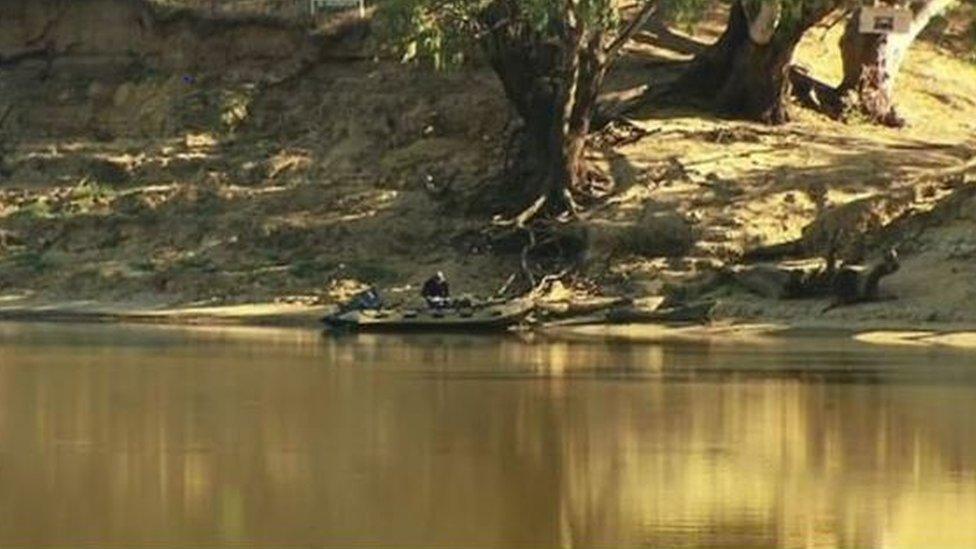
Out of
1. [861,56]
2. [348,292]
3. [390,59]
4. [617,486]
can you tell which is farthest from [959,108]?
[617,486]

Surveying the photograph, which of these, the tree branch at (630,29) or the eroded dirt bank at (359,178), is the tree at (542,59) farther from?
the eroded dirt bank at (359,178)

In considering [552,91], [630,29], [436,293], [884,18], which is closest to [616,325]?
[436,293]

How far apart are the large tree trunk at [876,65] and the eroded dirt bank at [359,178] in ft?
2.54

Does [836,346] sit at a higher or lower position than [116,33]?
lower

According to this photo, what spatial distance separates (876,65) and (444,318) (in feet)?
45.1

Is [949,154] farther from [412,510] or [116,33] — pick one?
[412,510]

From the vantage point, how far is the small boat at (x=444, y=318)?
37.6 metres

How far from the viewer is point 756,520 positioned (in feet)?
55.9

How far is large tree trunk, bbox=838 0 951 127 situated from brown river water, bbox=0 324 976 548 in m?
14.8

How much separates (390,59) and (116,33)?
22.5 ft

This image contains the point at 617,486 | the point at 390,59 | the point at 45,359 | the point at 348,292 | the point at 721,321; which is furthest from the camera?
the point at 390,59

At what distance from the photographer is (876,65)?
1866 inches

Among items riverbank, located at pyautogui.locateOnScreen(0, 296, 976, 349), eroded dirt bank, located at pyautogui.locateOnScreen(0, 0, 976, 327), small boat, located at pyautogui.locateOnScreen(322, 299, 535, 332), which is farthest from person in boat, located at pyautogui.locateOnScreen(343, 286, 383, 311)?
eroded dirt bank, located at pyautogui.locateOnScreen(0, 0, 976, 327)

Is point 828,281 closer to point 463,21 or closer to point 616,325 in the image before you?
point 616,325
